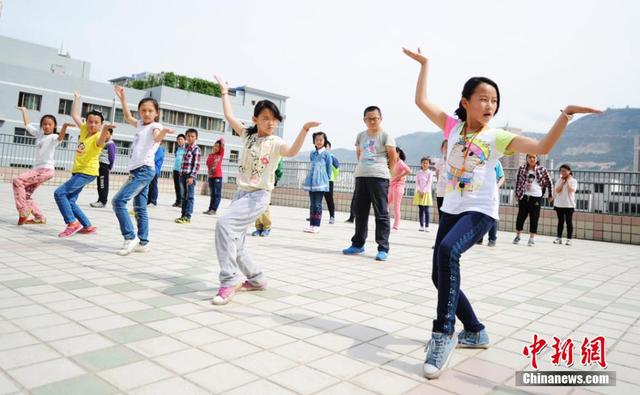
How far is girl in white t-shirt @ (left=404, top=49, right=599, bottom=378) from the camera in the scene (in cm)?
236

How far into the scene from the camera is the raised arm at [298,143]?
340cm

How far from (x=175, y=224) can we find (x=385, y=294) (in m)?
5.62

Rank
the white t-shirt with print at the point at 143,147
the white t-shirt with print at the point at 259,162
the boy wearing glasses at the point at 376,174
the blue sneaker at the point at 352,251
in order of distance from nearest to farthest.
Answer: the white t-shirt with print at the point at 259,162, the white t-shirt with print at the point at 143,147, the boy wearing glasses at the point at 376,174, the blue sneaker at the point at 352,251

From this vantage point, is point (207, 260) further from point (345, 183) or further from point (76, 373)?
point (345, 183)

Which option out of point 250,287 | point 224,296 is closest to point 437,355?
point 224,296

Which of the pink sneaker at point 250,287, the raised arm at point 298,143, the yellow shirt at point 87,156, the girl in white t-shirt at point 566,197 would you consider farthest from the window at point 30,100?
the raised arm at point 298,143

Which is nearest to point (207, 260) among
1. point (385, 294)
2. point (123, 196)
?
point (123, 196)

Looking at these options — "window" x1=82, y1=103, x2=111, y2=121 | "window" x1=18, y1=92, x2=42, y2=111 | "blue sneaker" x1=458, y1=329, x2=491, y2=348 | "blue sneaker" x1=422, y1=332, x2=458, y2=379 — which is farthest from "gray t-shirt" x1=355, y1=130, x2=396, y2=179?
"window" x1=82, y1=103, x2=111, y2=121

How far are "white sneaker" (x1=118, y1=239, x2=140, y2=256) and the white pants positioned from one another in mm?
2001

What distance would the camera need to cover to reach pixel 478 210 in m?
2.54

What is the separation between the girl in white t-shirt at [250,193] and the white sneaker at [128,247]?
1.95m

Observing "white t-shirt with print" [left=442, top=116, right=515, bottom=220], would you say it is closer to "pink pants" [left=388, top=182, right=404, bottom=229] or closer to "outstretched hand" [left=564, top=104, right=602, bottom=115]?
→ "outstretched hand" [left=564, top=104, right=602, bottom=115]

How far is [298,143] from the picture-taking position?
139 inches

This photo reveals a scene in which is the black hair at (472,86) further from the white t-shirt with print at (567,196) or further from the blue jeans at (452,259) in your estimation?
the white t-shirt with print at (567,196)
